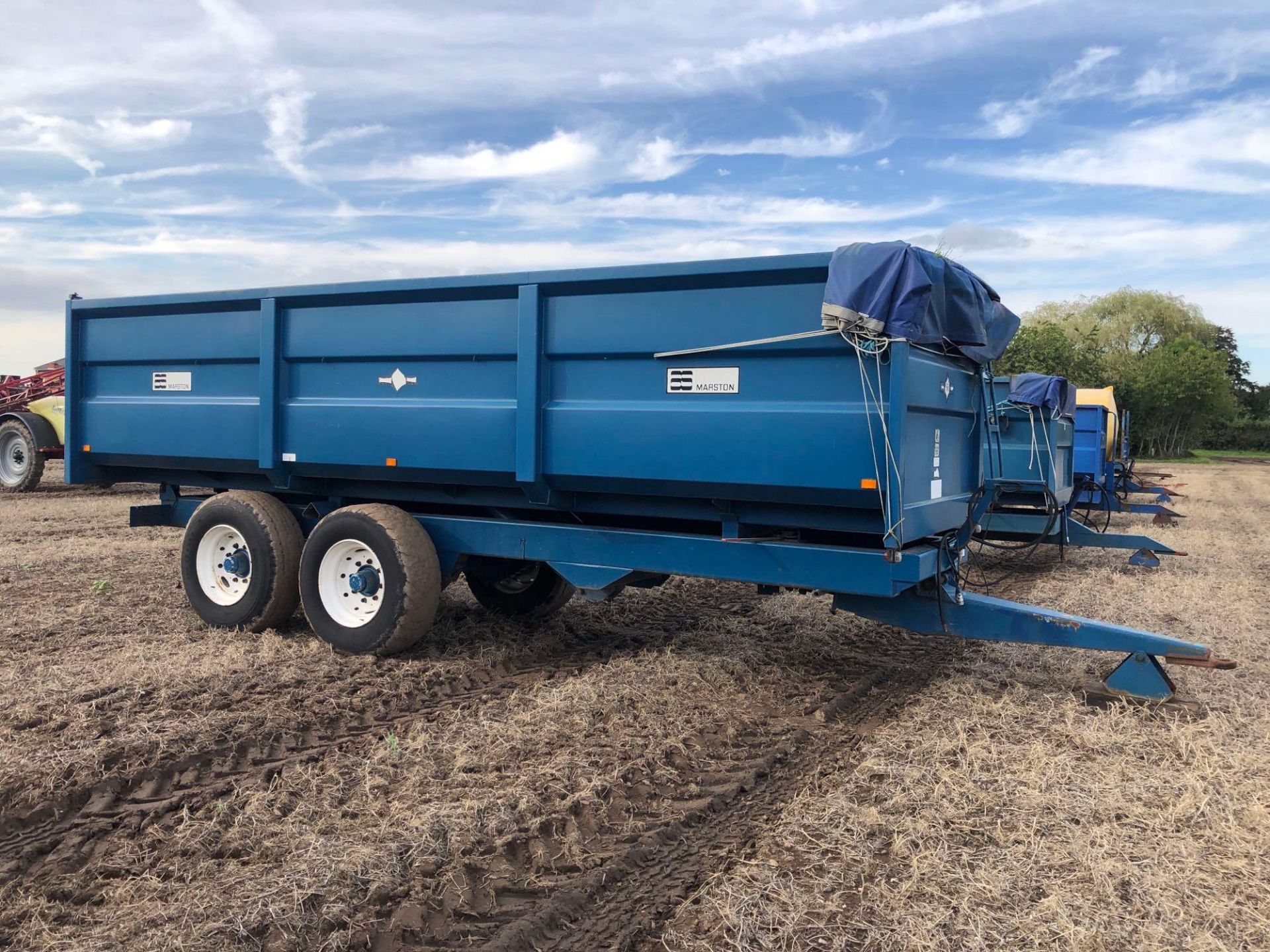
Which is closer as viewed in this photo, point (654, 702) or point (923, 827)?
point (923, 827)

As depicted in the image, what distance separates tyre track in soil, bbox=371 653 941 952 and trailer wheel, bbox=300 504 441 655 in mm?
2071

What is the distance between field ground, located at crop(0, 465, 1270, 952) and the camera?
2.94m

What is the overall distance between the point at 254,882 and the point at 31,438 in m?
15.3

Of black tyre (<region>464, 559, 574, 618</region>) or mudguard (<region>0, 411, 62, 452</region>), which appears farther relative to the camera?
mudguard (<region>0, 411, 62, 452</region>)

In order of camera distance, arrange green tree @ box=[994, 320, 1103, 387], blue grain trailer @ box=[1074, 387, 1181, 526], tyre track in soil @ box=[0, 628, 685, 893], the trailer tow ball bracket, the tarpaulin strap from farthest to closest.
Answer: green tree @ box=[994, 320, 1103, 387]
blue grain trailer @ box=[1074, 387, 1181, 526]
the trailer tow ball bracket
the tarpaulin strap
tyre track in soil @ box=[0, 628, 685, 893]

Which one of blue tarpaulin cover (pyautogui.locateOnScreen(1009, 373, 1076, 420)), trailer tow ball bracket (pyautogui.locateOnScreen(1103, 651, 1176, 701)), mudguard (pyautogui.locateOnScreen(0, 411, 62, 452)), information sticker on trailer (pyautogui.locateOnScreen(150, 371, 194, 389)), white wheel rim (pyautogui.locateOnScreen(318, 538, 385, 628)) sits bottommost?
trailer tow ball bracket (pyautogui.locateOnScreen(1103, 651, 1176, 701))

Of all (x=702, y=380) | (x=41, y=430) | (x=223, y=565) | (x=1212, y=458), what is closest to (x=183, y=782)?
(x=223, y=565)

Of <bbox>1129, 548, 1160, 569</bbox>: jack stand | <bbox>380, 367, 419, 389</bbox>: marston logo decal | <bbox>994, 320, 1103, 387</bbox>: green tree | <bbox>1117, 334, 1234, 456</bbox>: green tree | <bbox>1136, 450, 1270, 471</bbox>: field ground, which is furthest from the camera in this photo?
<bbox>1117, 334, 1234, 456</bbox>: green tree

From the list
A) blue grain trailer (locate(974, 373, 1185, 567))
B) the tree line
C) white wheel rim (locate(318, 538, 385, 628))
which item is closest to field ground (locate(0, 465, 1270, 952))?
white wheel rim (locate(318, 538, 385, 628))

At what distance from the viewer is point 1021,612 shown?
5070 millimetres

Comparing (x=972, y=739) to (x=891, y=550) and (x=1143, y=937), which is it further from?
(x=1143, y=937)

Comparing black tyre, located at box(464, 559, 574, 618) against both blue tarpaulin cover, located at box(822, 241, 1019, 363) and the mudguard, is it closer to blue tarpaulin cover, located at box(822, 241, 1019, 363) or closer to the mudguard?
blue tarpaulin cover, located at box(822, 241, 1019, 363)

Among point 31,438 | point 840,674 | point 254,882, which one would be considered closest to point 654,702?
point 840,674

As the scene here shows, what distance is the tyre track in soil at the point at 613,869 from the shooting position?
2893 millimetres
